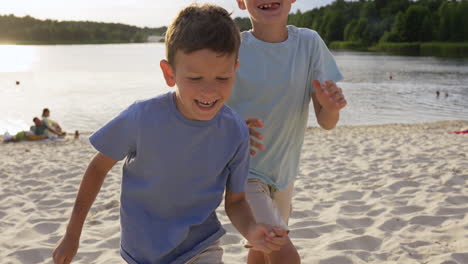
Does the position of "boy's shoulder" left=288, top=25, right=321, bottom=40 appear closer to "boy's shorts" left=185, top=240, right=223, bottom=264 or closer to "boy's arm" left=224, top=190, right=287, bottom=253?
"boy's arm" left=224, top=190, right=287, bottom=253

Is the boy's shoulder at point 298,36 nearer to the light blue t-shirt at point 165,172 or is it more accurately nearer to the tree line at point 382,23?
the light blue t-shirt at point 165,172

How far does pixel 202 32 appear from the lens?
1749 mm

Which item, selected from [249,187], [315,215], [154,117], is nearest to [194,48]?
[154,117]

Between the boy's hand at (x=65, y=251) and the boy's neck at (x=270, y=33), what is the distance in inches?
57.9

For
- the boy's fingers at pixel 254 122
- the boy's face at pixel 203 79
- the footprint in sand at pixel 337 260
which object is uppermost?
the boy's face at pixel 203 79

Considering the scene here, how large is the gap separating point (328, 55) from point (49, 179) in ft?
18.3

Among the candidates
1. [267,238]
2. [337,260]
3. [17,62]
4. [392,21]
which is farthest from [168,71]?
[392,21]

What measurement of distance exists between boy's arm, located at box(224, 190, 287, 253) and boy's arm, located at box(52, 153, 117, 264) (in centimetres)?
57

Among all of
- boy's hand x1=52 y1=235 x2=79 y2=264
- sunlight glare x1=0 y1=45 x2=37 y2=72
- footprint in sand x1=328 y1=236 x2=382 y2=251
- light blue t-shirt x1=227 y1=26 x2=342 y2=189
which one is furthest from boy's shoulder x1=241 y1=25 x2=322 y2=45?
sunlight glare x1=0 y1=45 x2=37 y2=72

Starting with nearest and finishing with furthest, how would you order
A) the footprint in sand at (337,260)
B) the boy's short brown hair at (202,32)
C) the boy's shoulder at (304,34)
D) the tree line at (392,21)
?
the boy's short brown hair at (202,32) < the boy's shoulder at (304,34) < the footprint in sand at (337,260) < the tree line at (392,21)

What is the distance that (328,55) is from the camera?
8.70 feet

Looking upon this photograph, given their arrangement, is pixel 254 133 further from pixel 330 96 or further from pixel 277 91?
pixel 330 96

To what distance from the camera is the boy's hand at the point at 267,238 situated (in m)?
1.79

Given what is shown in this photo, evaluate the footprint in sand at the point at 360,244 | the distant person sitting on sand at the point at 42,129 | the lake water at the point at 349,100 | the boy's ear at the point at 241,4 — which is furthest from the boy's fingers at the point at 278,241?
the lake water at the point at 349,100
